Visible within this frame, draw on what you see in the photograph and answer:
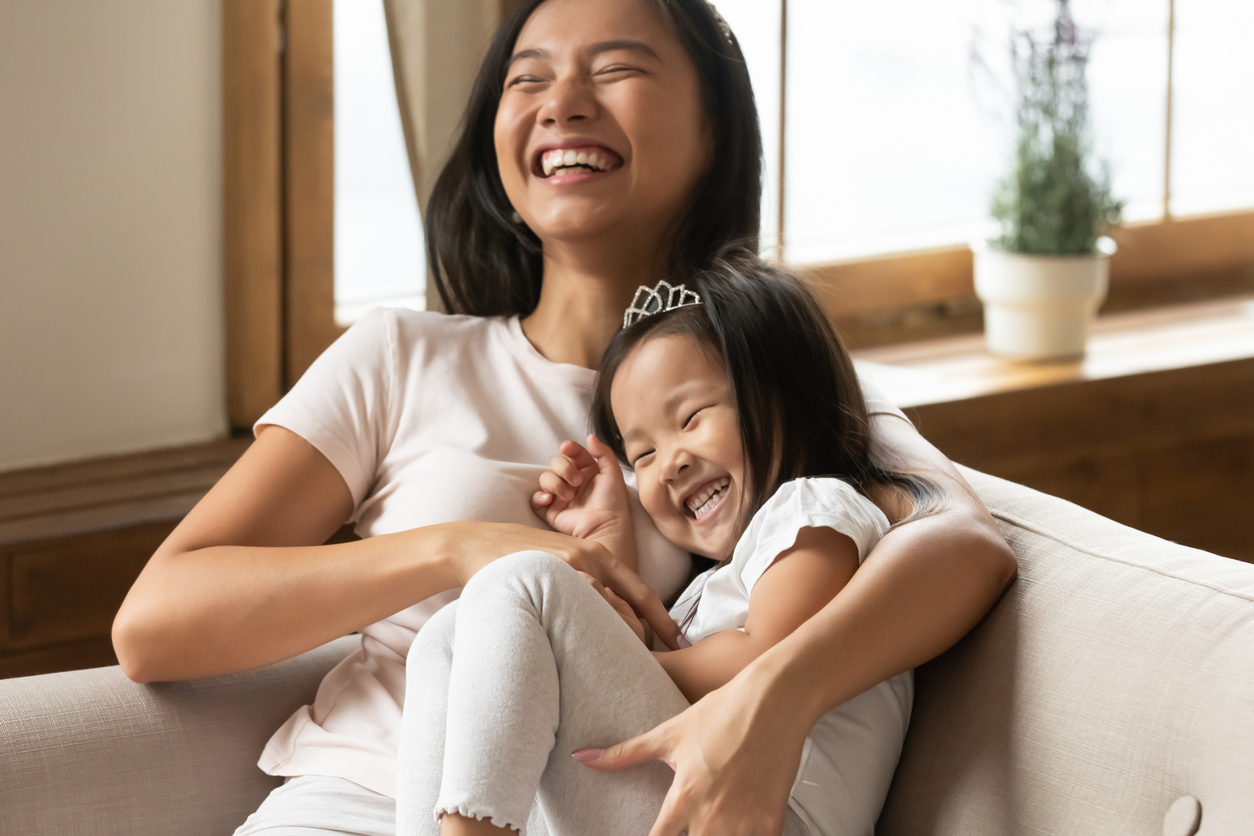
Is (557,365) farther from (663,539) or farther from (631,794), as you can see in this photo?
(631,794)

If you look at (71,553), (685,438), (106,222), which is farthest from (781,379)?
(106,222)

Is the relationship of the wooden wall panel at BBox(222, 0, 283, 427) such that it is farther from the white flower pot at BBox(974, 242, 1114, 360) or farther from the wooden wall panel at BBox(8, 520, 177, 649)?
the white flower pot at BBox(974, 242, 1114, 360)

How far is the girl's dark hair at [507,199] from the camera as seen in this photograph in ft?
5.37

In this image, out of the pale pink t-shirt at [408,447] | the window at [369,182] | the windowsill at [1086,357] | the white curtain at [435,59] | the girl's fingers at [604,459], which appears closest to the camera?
the pale pink t-shirt at [408,447]

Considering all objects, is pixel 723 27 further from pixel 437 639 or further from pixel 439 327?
pixel 437 639

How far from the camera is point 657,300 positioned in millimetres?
1542

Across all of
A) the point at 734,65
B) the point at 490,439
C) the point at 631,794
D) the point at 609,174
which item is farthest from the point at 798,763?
the point at 734,65

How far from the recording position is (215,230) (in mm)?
2061

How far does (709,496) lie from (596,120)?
1.57 ft

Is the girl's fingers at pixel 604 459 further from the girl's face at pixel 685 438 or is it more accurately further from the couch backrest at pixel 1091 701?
the couch backrest at pixel 1091 701

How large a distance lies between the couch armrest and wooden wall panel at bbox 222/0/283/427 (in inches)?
31.2

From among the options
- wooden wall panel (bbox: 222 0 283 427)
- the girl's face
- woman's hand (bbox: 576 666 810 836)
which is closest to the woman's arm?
woman's hand (bbox: 576 666 810 836)

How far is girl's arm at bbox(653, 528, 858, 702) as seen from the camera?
1226 millimetres

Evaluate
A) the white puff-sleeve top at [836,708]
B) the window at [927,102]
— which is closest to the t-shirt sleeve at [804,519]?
the white puff-sleeve top at [836,708]
